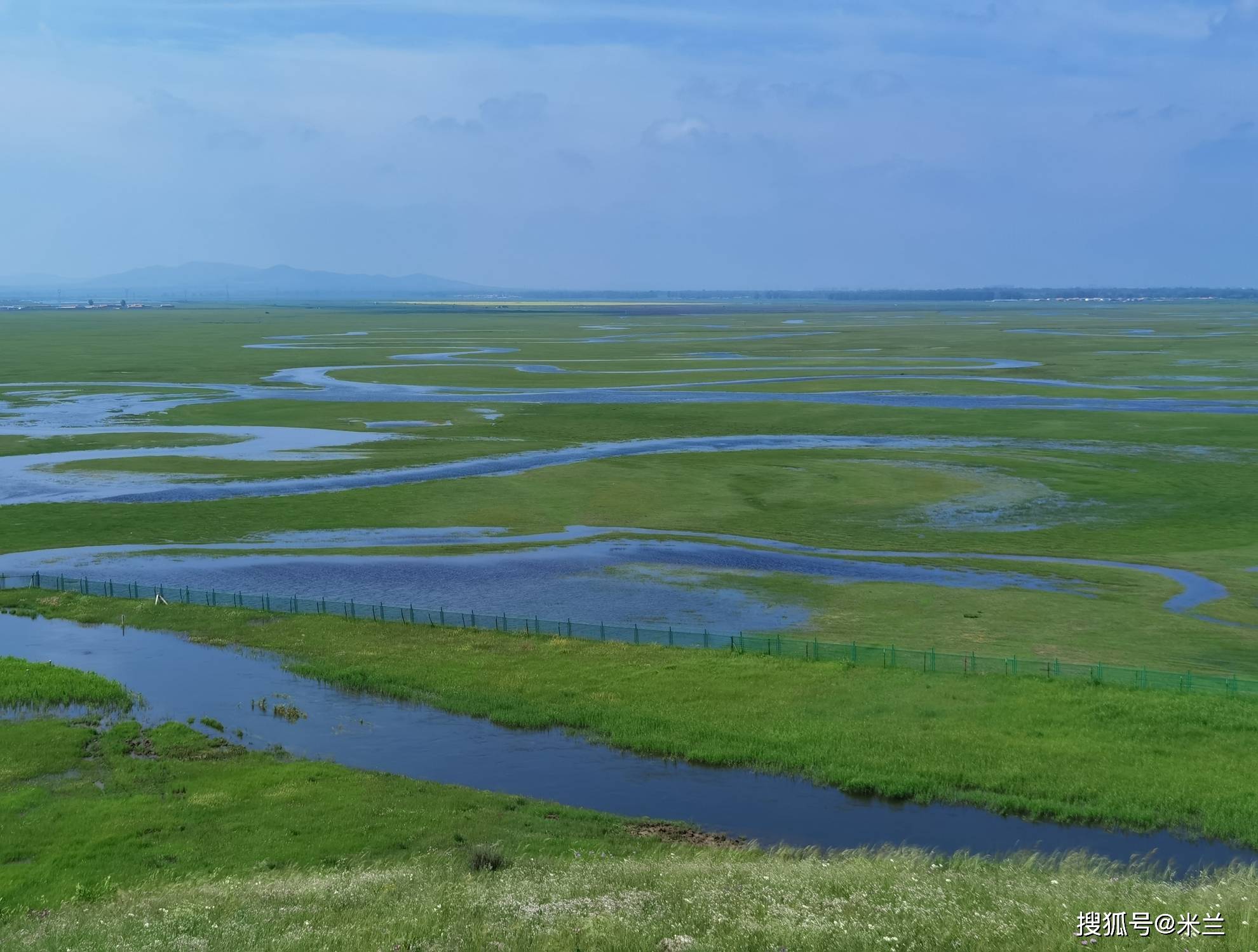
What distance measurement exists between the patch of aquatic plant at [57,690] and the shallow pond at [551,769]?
1.02 metres

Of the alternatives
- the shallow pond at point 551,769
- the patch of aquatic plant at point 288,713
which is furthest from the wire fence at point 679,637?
the patch of aquatic plant at point 288,713

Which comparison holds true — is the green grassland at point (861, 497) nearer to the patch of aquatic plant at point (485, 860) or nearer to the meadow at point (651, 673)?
the meadow at point (651, 673)

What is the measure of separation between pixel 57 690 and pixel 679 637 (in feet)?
67.3

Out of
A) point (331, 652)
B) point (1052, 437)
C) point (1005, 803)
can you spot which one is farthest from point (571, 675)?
point (1052, 437)

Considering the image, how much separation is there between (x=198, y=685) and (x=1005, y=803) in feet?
84.2

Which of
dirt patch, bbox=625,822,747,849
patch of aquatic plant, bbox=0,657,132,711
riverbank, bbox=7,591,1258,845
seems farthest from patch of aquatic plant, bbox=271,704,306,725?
dirt patch, bbox=625,822,747,849

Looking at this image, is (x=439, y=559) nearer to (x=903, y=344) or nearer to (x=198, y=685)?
(x=198, y=685)

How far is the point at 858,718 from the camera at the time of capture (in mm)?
35625

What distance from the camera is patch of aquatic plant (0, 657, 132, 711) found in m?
37.3

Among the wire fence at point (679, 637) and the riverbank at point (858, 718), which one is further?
the wire fence at point (679, 637)

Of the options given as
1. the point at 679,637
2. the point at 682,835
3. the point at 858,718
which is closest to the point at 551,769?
the point at 682,835

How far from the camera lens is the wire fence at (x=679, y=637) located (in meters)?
37.4

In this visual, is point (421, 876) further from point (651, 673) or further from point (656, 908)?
Answer: point (651, 673)

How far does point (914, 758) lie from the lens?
32.7 meters
